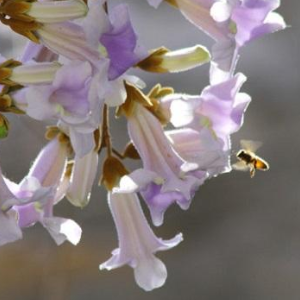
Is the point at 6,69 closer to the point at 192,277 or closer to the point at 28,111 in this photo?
the point at 28,111

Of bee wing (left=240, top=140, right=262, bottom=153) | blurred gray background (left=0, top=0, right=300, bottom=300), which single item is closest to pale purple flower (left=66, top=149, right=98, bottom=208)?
bee wing (left=240, top=140, right=262, bottom=153)

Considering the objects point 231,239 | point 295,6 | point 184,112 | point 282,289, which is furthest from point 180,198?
point 295,6

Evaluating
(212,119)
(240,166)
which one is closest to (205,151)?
(212,119)

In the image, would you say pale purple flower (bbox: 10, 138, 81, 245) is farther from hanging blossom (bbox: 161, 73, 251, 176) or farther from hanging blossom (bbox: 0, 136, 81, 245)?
hanging blossom (bbox: 161, 73, 251, 176)

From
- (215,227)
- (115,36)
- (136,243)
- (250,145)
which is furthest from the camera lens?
(215,227)

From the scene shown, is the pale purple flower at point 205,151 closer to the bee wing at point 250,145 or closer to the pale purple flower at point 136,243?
the pale purple flower at point 136,243

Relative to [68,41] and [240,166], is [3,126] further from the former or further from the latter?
[240,166]
